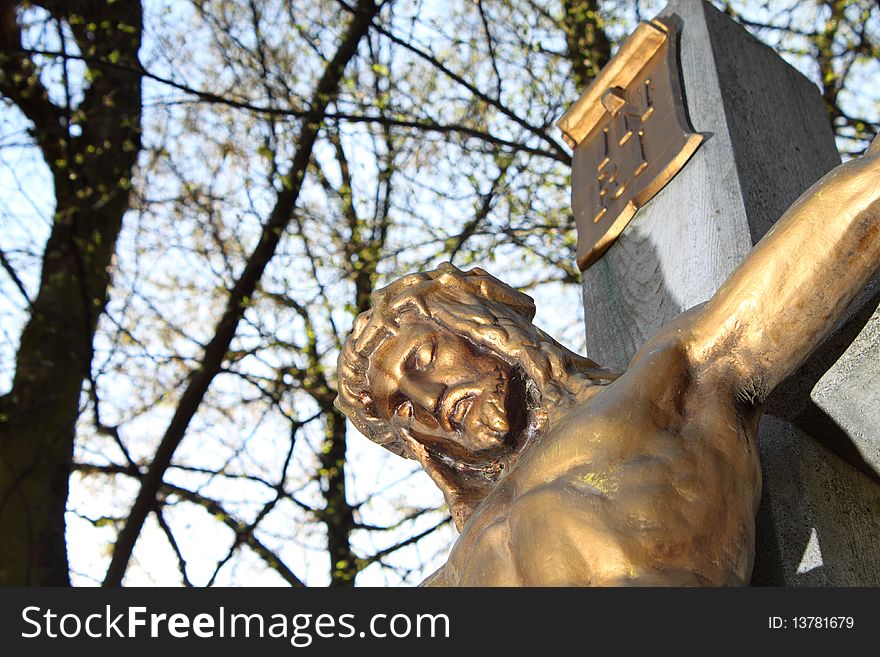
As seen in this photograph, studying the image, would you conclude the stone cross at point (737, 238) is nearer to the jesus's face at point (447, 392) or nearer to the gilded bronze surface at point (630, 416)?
the gilded bronze surface at point (630, 416)

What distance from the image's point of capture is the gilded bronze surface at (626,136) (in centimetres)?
256

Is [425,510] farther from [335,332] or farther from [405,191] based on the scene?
[405,191]

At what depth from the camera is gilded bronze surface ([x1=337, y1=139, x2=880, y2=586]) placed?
1.36 metres

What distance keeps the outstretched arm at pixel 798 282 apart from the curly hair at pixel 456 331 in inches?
10.9

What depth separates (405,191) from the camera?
261 inches

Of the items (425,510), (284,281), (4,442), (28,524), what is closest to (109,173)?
(284,281)

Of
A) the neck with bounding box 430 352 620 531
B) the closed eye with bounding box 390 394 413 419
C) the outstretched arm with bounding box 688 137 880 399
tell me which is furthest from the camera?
the closed eye with bounding box 390 394 413 419

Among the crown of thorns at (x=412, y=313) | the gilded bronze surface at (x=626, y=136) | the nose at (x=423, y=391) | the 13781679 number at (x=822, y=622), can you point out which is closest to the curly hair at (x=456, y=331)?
the crown of thorns at (x=412, y=313)

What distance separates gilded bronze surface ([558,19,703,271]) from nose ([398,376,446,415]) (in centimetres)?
108

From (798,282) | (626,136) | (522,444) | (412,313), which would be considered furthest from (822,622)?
(626,136)

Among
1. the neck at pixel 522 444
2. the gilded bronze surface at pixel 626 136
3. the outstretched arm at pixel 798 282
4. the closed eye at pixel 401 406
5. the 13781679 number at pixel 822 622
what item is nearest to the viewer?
the 13781679 number at pixel 822 622

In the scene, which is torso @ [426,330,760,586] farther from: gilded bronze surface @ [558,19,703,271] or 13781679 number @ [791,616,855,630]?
gilded bronze surface @ [558,19,703,271]

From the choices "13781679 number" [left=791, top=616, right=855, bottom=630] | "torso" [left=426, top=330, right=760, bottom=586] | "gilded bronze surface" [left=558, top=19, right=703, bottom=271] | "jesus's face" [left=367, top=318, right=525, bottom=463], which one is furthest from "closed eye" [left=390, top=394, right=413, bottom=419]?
"gilded bronze surface" [left=558, top=19, right=703, bottom=271]

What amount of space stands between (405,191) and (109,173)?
6.94 ft
